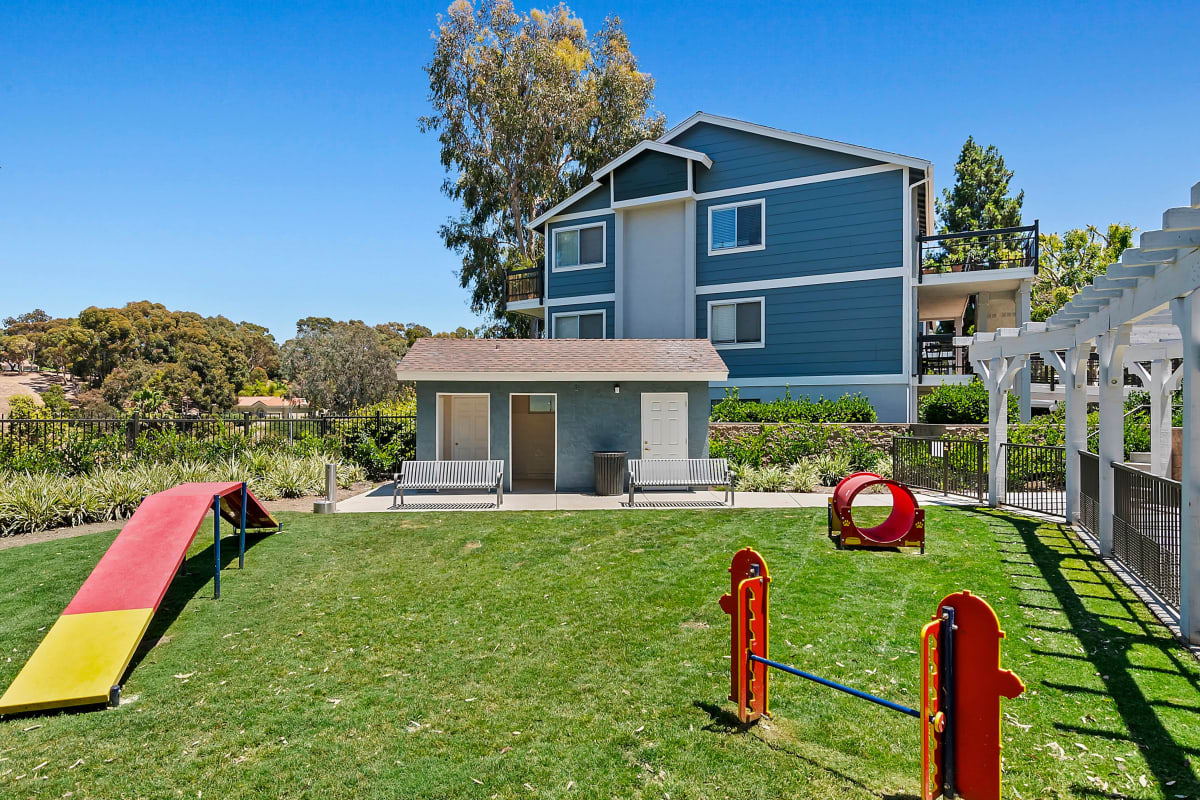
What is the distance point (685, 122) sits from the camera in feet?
72.8

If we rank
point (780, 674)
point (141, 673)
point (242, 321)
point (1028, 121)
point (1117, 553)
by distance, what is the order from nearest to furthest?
point (780, 674) → point (141, 673) → point (1117, 553) → point (1028, 121) → point (242, 321)

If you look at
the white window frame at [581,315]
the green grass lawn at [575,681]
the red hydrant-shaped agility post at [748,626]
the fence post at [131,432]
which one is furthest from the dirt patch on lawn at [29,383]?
the red hydrant-shaped agility post at [748,626]

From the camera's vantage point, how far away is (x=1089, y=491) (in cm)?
985

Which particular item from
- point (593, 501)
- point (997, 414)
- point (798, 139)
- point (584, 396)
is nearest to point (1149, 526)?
point (997, 414)

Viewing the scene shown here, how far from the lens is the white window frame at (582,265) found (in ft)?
78.1

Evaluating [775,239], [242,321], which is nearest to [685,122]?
[775,239]

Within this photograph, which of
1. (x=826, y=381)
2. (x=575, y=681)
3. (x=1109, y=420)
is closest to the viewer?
(x=575, y=681)

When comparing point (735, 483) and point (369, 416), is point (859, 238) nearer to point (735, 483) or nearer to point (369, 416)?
point (735, 483)

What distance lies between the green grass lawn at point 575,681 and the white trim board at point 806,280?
11364 millimetres

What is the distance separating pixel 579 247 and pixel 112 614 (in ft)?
65.9

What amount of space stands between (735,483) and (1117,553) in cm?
822

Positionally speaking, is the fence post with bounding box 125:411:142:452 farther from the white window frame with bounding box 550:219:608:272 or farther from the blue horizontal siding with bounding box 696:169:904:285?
the blue horizontal siding with bounding box 696:169:904:285

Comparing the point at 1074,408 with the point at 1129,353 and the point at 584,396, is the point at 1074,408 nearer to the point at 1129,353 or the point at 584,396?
the point at 1129,353

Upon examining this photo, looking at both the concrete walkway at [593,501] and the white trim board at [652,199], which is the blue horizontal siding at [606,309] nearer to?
the white trim board at [652,199]
